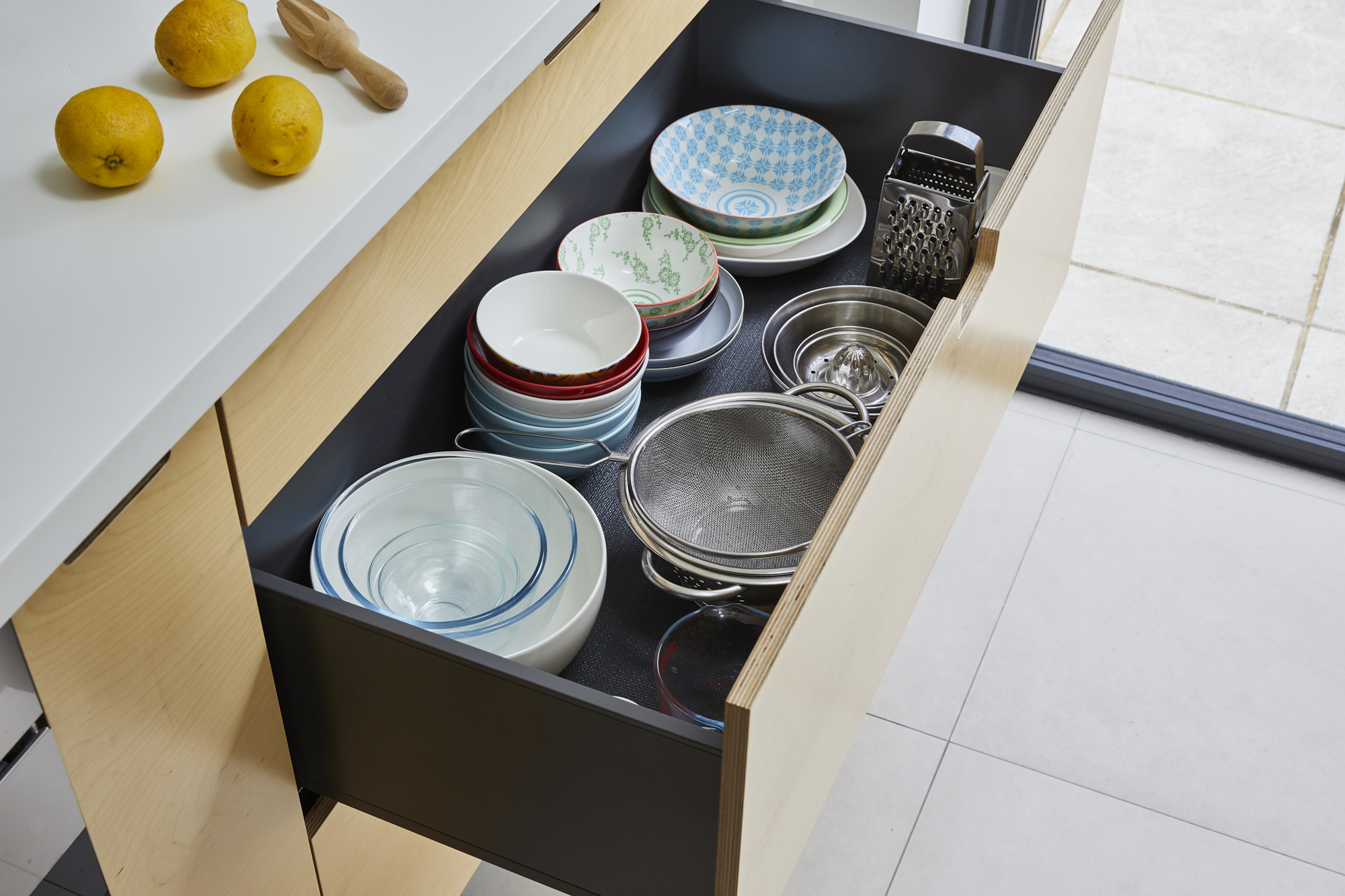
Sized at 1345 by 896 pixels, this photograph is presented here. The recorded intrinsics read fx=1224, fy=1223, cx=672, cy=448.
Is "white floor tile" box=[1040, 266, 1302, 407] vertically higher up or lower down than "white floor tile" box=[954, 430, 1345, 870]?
higher up

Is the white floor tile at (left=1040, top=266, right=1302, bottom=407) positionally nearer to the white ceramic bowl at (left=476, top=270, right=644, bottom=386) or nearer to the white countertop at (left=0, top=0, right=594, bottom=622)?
the white ceramic bowl at (left=476, top=270, right=644, bottom=386)

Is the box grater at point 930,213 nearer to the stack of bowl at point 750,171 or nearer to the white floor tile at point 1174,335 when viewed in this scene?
the stack of bowl at point 750,171

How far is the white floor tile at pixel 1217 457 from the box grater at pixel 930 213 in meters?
0.94

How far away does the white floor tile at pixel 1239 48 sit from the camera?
211 centimetres

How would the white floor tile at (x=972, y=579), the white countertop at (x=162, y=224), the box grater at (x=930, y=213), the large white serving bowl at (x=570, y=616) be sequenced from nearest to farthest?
the white countertop at (x=162, y=224) < the large white serving bowl at (x=570, y=616) < the box grater at (x=930, y=213) < the white floor tile at (x=972, y=579)

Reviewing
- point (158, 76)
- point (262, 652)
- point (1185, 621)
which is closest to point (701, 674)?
point (262, 652)

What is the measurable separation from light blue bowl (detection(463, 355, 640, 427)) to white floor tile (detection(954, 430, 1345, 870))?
80 centimetres

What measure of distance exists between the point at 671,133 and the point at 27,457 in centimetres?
101

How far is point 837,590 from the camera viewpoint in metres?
0.80

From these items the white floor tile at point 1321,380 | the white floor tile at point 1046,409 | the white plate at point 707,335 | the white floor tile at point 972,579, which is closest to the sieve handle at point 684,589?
the white plate at point 707,335

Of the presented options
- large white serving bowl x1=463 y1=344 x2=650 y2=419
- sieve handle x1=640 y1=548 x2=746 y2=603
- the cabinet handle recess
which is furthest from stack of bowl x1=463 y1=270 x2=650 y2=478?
the cabinet handle recess

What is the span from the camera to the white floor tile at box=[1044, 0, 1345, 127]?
2109mm

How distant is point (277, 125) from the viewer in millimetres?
704

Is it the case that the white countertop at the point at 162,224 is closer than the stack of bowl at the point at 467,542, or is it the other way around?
the white countertop at the point at 162,224
